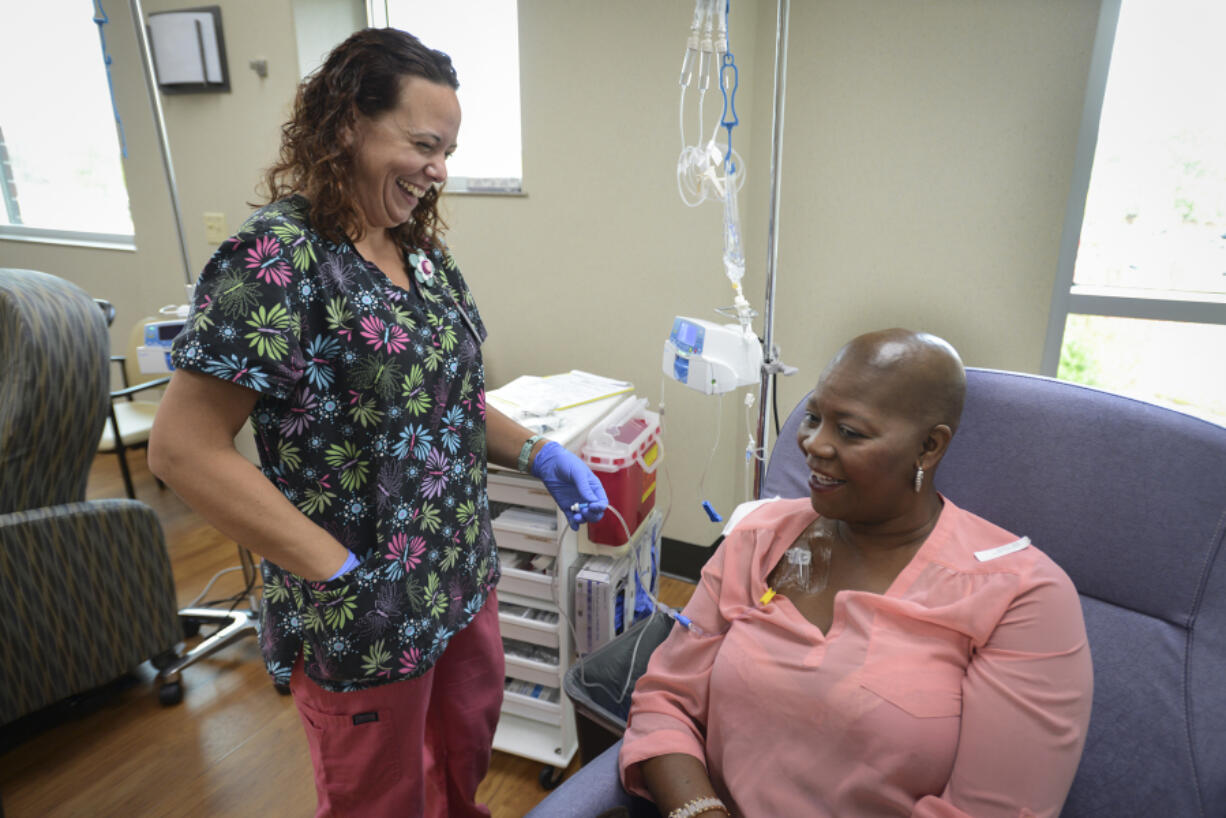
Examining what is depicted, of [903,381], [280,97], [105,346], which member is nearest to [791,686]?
[903,381]

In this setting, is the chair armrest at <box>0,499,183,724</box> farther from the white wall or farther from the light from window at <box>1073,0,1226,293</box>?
the light from window at <box>1073,0,1226,293</box>

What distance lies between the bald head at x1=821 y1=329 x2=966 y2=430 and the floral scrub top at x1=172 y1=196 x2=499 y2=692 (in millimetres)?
566

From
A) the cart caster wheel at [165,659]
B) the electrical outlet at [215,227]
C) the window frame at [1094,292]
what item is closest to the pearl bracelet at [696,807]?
the window frame at [1094,292]

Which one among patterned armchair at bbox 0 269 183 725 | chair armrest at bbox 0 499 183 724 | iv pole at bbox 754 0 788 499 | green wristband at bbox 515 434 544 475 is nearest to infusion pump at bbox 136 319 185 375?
patterned armchair at bbox 0 269 183 725

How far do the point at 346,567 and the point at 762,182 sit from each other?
155cm

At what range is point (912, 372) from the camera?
0.91 metres

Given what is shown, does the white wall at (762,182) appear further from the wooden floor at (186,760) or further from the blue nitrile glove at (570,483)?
the wooden floor at (186,760)

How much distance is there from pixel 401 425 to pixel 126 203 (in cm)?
365

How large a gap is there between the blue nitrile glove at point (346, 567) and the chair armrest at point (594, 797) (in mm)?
372

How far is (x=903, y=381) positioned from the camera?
91cm

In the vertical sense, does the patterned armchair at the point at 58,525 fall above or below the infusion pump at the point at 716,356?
below

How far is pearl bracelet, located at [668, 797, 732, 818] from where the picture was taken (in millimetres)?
888

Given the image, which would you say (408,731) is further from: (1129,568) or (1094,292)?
(1094,292)

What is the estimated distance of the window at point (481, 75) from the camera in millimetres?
2322
